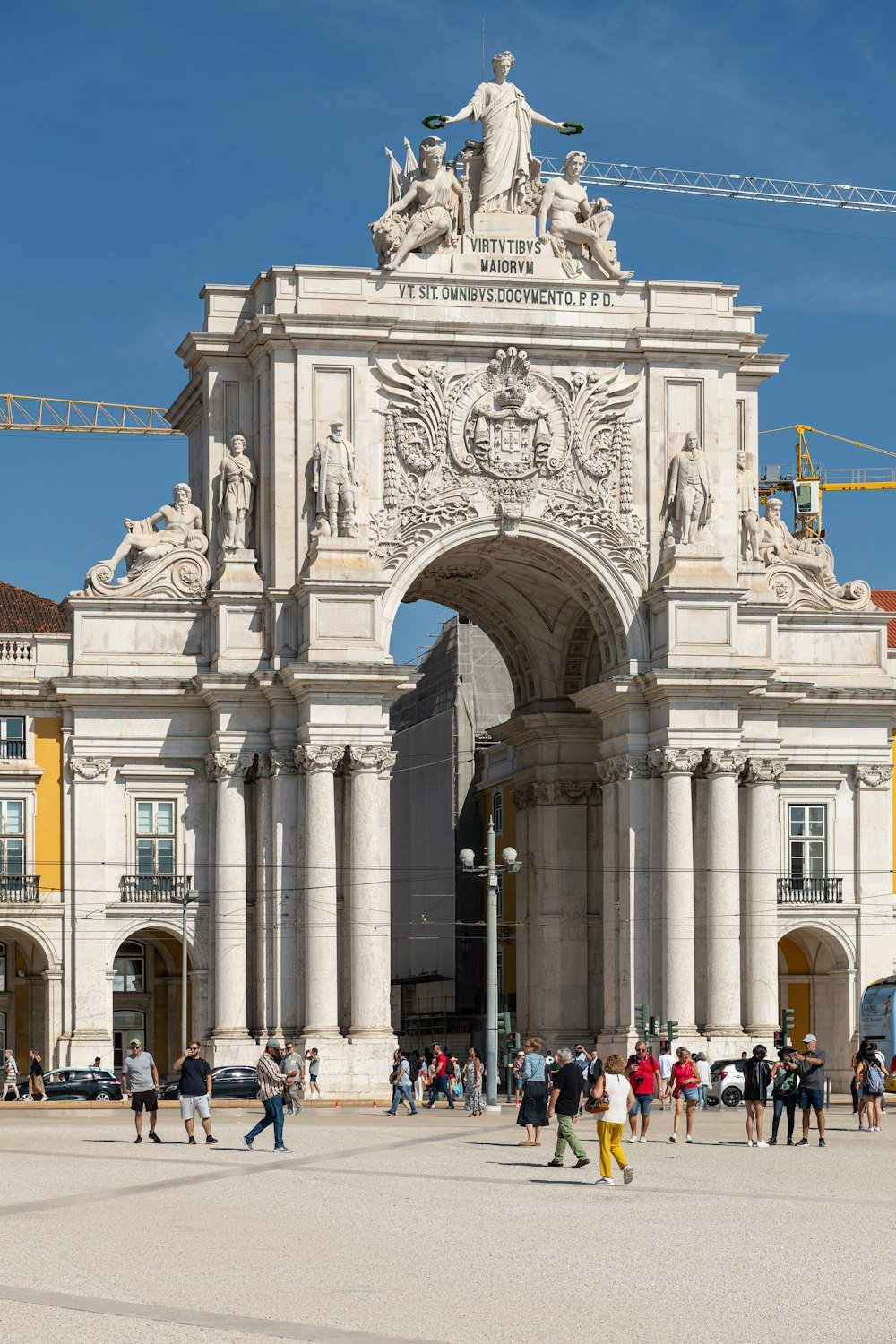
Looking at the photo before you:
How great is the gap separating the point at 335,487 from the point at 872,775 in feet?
59.1

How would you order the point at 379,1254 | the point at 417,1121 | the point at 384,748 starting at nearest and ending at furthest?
the point at 379,1254
the point at 417,1121
the point at 384,748

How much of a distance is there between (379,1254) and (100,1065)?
128 feet

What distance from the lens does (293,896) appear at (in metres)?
62.8

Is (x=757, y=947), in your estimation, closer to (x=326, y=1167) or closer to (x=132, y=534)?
(x=132, y=534)

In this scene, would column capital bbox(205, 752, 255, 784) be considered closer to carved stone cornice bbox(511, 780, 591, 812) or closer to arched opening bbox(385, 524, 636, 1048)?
arched opening bbox(385, 524, 636, 1048)

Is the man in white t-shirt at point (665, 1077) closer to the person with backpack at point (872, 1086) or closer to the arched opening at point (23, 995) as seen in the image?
the person with backpack at point (872, 1086)

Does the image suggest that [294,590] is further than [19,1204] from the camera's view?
Yes

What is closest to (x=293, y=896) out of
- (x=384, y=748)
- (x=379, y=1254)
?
(x=384, y=748)

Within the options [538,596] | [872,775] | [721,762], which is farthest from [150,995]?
[872,775]

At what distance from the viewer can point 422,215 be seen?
214ft

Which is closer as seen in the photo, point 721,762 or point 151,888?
point 721,762

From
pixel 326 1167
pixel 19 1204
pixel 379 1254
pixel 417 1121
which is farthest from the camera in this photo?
pixel 417 1121

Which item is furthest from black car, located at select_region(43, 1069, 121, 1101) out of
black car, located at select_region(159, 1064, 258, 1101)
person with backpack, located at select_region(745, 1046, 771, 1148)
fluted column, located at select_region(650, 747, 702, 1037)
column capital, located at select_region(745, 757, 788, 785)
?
person with backpack, located at select_region(745, 1046, 771, 1148)

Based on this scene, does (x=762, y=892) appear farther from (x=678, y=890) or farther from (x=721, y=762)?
(x=721, y=762)
